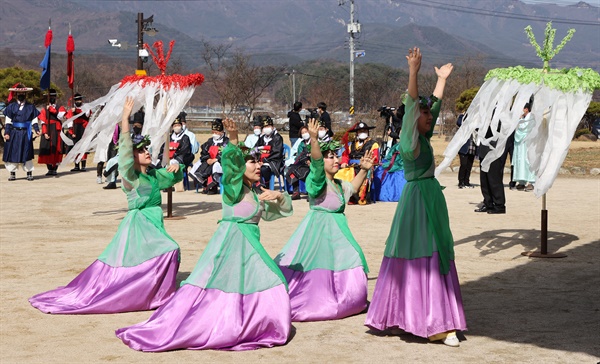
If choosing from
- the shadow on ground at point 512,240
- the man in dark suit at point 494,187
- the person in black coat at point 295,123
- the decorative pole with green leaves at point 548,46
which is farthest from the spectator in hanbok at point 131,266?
the person in black coat at point 295,123

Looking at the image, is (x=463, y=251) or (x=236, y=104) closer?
(x=463, y=251)

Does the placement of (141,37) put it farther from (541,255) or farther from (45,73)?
(541,255)

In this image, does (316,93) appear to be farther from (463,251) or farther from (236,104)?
(463,251)

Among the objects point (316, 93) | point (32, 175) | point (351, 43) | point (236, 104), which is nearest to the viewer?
point (32, 175)

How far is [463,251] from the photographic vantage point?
11531 millimetres

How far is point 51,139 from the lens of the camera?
2267 cm

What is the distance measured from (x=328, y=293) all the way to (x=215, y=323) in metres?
1.39

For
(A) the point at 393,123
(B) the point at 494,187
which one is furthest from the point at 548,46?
(A) the point at 393,123

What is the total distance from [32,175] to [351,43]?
32.0m

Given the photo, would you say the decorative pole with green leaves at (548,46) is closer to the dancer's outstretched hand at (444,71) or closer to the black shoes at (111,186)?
the dancer's outstretched hand at (444,71)

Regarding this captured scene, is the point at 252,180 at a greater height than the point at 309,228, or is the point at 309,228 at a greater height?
the point at 252,180

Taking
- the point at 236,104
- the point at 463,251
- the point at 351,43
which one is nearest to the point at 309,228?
the point at 463,251

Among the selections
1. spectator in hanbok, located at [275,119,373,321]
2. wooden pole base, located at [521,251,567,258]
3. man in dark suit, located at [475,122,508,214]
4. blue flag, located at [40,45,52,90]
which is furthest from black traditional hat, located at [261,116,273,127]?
spectator in hanbok, located at [275,119,373,321]

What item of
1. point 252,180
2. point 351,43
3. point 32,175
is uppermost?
point 351,43
